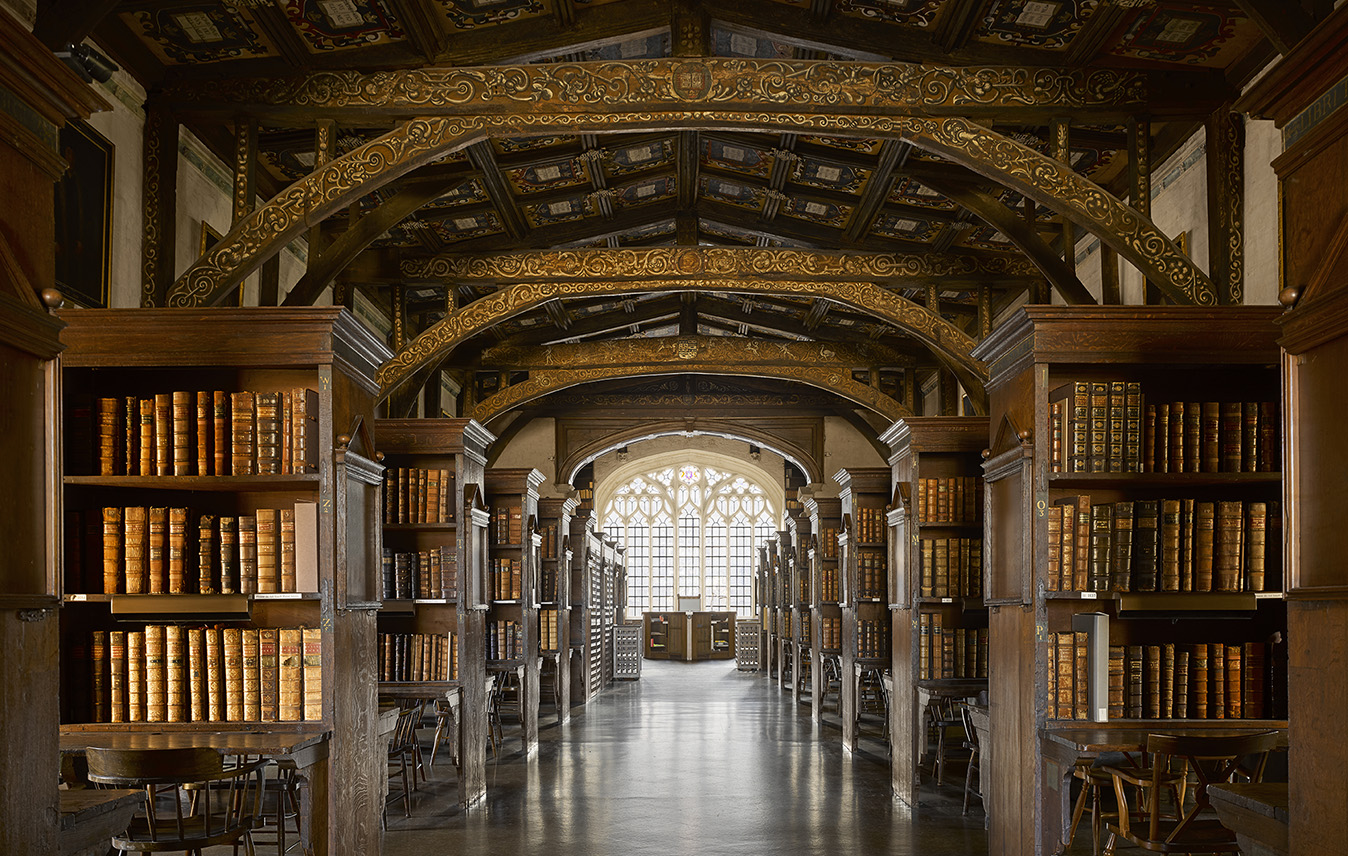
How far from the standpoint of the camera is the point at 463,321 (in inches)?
440

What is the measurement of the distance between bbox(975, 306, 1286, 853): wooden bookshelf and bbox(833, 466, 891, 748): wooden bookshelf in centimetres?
494

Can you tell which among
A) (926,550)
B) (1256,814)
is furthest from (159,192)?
(1256,814)

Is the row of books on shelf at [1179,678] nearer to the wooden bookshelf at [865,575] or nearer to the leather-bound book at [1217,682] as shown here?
the leather-bound book at [1217,682]

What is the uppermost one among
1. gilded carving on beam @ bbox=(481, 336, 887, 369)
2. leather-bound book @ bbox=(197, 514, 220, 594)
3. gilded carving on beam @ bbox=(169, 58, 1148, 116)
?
gilded carving on beam @ bbox=(169, 58, 1148, 116)

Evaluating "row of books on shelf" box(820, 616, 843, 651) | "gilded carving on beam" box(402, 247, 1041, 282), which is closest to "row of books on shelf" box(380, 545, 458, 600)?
"gilded carving on beam" box(402, 247, 1041, 282)

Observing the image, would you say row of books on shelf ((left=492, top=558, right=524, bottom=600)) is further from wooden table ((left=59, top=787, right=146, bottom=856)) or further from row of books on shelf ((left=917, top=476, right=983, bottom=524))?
A: wooden table ((left=59, top=787, right=146, bottom=856))

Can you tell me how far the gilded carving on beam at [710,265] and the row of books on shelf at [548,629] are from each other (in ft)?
12.4

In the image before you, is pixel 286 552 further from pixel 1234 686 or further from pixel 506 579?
pixel 506 579

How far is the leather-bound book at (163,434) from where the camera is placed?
5473 mm

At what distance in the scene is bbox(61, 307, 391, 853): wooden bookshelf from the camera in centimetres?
540

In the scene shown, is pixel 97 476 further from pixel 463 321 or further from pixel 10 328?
pixel 463 321

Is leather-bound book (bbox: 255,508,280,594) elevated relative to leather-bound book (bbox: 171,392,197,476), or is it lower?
lower

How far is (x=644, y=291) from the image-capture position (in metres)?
11.3

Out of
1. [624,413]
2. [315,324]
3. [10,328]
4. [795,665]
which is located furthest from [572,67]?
[624,413]
